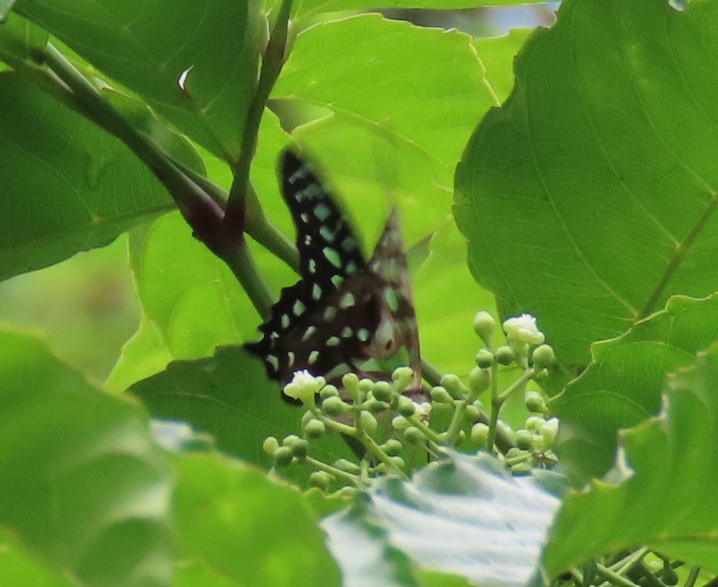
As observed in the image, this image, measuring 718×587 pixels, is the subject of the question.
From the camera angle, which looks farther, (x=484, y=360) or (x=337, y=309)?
(x=337, y=309)

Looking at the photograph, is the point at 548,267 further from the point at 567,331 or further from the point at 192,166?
the point at 192,166

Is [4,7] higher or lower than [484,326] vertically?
higher

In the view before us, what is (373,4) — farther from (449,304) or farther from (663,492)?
(663,492)

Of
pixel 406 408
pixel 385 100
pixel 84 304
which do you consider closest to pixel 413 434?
pixel 406 408

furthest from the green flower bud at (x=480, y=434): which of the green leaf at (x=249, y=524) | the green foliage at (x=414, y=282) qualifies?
the green leaf at (x=249, y=524)

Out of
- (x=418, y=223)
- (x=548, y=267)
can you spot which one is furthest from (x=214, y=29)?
(x=418, y=223)

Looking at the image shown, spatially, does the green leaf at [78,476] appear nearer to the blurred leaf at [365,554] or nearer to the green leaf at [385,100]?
the blurred leaf at [365,554]
